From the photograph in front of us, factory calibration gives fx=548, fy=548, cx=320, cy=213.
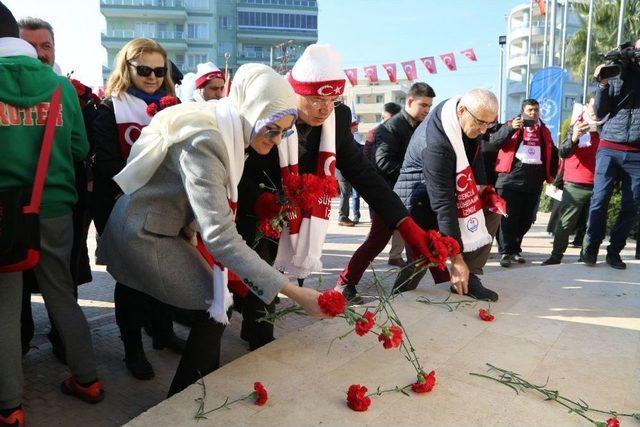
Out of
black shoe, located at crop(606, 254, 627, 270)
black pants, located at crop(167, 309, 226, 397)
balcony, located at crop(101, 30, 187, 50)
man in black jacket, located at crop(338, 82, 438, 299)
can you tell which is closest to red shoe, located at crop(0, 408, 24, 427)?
black pants, located at crop(167, 309, 226, 397)

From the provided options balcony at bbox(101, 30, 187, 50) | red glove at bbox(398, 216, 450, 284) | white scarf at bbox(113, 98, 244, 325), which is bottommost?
red glove at bbox(398, 216, 450, 284)

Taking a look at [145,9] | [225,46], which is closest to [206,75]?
[145,9]

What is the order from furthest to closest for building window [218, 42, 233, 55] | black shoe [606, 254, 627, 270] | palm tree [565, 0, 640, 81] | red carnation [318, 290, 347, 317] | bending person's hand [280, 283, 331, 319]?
1. building window [218, 42, 233, 55]
2. palm tree [565, 0, 640, 81]
3. black shoe [606, 254, 627, 270]
4. bending person's hand [280, 283, 331, 319]
5. red carnation [318, 290, 347, 317]

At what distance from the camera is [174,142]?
2.03 metres

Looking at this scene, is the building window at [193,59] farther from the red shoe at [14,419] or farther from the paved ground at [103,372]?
the red shoe at [14,419]

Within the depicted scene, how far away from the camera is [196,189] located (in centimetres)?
195

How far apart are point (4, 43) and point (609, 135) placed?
4.56m

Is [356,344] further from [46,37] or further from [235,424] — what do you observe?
[46,37]

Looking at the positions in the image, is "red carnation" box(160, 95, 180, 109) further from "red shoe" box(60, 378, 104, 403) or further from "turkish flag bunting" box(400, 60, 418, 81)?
"turkish flag bunting" box(400, 60, 418, 81)

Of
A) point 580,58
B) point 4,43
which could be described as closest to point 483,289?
point 4,43

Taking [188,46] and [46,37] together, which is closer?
[46,37]

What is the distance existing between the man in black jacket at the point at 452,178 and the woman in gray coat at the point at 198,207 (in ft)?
4.61

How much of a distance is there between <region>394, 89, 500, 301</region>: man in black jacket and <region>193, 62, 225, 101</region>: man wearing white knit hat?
1.79 meters

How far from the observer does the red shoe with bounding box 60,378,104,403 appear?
99.8 inches
